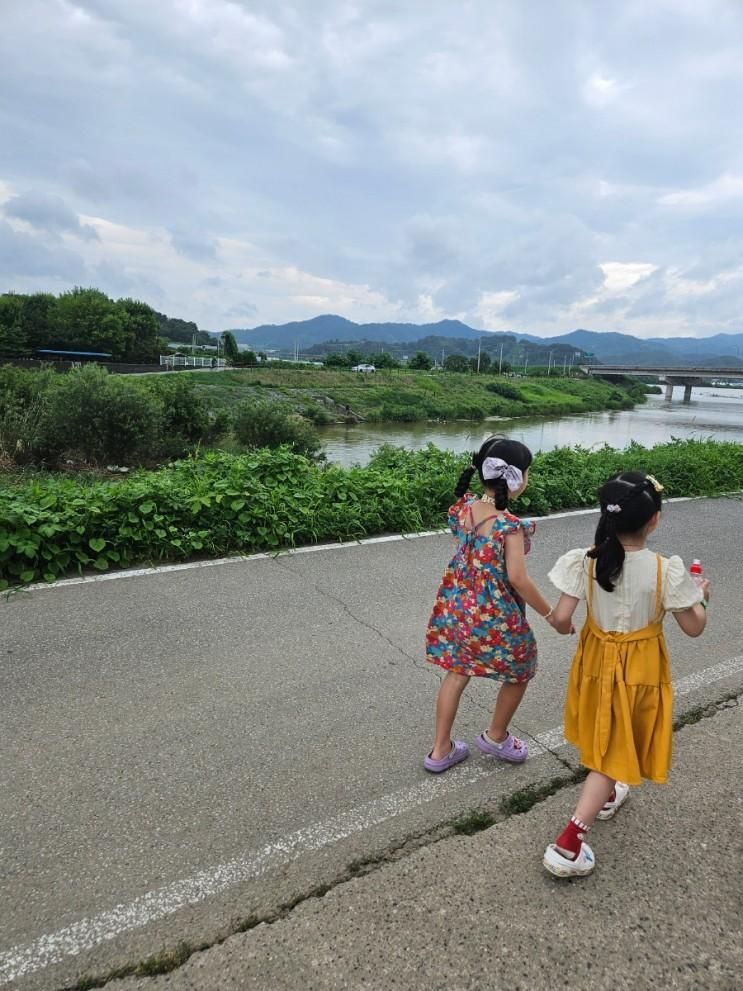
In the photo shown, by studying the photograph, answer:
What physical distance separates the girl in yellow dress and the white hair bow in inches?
13.6

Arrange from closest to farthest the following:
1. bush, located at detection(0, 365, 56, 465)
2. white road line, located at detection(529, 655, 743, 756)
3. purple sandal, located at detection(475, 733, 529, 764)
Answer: purple sandal, located at detection(475, 733, 529, 764) → white road line, located at detection(529, 655, 743, 756) → bush, located at detection(0, 365, 56, 465)

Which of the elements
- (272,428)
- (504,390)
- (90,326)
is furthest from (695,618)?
(90,326)

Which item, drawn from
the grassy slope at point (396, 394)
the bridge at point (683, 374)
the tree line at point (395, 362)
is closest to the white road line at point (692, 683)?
the grassy slope at point (396, 394)

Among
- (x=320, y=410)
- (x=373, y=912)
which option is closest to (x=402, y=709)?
(x=373, y=912)

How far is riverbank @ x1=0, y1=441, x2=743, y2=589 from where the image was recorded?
4.73 metres

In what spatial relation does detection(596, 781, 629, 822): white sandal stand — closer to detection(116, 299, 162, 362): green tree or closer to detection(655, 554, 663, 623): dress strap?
detection(655, 554, 663, 623): dress strap

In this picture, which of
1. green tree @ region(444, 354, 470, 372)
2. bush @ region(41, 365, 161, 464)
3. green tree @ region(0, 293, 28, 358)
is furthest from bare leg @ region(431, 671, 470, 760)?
green tree @ region(444, 354, 470, 372)

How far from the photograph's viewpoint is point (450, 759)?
2.73 meters

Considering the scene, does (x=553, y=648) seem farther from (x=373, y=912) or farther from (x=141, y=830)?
(x=141, y=830)

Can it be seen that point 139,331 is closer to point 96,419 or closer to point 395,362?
point 395,362

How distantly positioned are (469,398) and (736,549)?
154 feet

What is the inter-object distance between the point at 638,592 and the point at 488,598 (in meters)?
0.59

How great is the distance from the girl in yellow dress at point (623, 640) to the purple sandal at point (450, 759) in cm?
62

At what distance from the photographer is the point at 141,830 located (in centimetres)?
230
